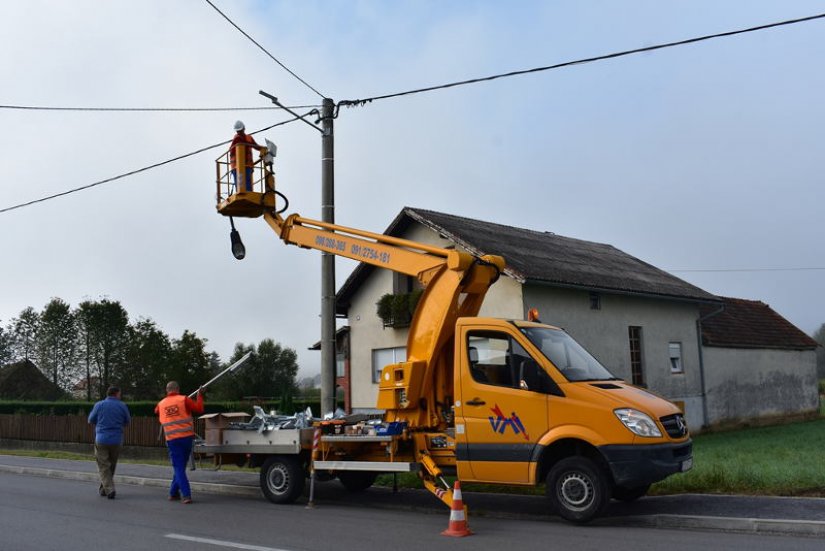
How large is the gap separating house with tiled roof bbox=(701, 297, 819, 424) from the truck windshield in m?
17.0

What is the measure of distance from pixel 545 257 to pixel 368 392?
22.1ft

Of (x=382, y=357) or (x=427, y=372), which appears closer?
(x=427, y=372)

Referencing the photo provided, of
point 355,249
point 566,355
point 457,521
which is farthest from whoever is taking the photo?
point 355,249

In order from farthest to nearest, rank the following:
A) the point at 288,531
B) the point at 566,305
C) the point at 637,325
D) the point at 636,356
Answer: the point at 637,325, the point at 636,356, the point at 566,305, the point at 288,531

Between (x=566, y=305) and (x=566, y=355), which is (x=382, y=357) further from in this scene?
(x=566, y=355)

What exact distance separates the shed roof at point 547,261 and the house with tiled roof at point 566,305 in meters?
0.04

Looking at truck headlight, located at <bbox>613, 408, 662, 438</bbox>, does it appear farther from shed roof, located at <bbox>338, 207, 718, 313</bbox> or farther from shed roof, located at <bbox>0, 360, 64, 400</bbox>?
shed roof, located at <bbox>0, 360, 64, 400</bbox>

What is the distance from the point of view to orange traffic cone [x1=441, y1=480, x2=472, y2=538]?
8297 mm

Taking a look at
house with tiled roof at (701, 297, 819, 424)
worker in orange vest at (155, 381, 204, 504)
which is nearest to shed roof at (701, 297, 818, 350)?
house with tiled roof at (701, 297, 819, 424)

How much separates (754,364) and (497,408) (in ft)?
72.0

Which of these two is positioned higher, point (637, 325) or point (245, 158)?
point (245, 158)

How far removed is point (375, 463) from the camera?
1012 cm

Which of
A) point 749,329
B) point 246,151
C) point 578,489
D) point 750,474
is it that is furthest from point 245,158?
point 749,329

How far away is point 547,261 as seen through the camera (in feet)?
70.3
